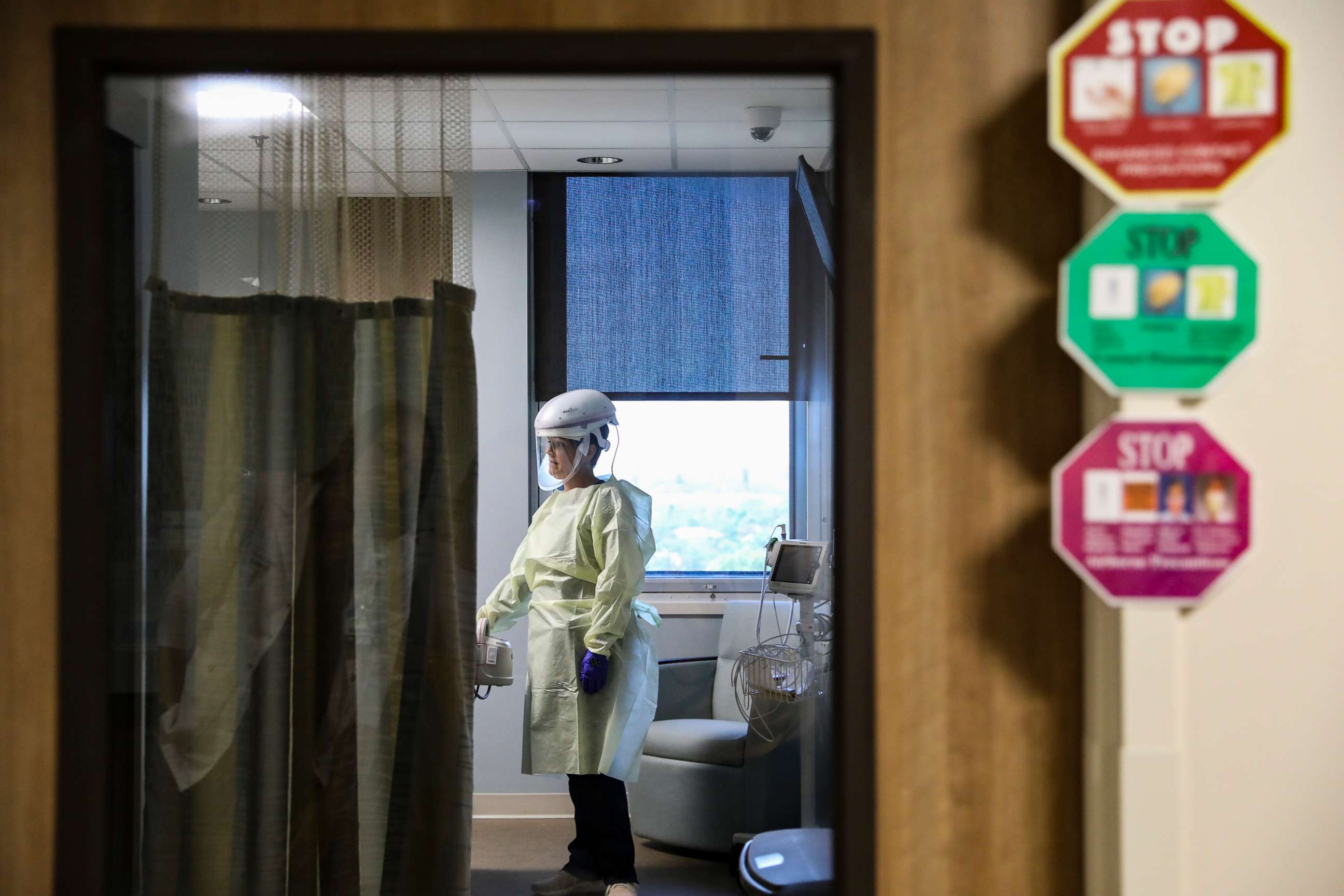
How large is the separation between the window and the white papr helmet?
6 cm

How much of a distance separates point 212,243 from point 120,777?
911 mm

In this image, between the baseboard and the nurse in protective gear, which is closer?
the nurse in protective gear

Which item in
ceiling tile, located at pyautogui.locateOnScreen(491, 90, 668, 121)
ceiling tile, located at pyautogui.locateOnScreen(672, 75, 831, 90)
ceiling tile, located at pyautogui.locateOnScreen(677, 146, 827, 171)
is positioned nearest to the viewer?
ceiling tile, located at pyautogui.locateOnScreen(672, 75, 831, 90)

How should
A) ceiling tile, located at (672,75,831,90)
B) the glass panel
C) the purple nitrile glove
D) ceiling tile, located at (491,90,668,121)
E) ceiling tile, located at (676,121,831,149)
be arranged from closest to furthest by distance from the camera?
1. ceiling tile, located at (672,75,831,90)
2. ceiling tile, located at (676,121,831,149)
3. ceiling tile, located at (491,90,668,121)
4. the glass panel
5. the purple nitrile glove

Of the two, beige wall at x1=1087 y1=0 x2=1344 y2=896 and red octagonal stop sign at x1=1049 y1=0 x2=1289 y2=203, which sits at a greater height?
red octagonal stop sign at x1=1049 y1=0 x2=1289 y2=203

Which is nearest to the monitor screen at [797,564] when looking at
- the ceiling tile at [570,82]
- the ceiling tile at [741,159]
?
the ceiling tile at [741,159]

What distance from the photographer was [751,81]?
1.71 metres

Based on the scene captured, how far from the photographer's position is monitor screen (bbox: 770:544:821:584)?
2.42 meters

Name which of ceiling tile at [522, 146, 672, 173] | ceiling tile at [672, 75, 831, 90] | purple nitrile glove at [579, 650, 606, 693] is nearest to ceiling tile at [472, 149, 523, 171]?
ceiling tile at [522, 146, 672, 173]

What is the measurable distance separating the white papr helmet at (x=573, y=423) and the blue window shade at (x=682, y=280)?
81 mm

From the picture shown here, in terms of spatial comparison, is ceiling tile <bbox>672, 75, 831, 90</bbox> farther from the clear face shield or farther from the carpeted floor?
the carpeted floor

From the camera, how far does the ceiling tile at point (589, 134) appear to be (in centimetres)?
245

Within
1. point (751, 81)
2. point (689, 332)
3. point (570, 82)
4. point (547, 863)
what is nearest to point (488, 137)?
point (570, 82)

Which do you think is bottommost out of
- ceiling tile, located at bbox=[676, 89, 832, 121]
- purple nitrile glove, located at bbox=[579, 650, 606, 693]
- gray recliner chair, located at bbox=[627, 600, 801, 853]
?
gray recliner chair, located at bbox=[627, 600, 801, 853]
